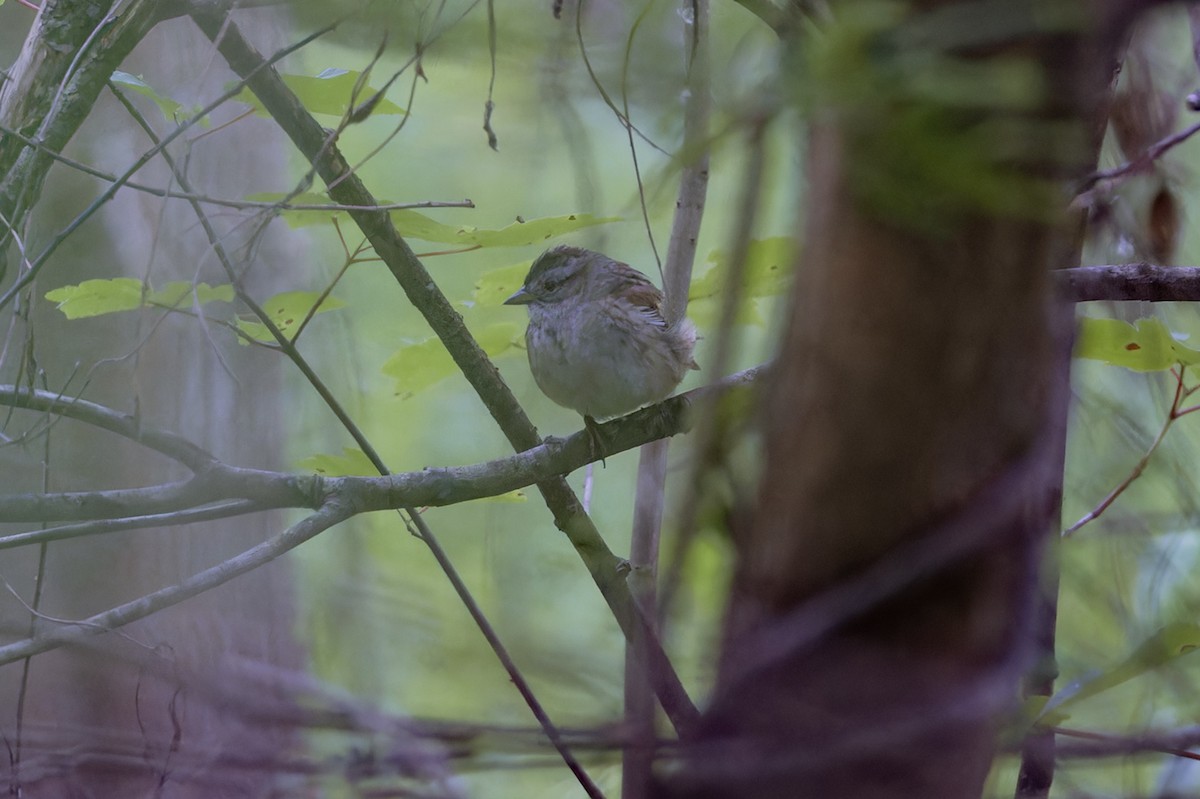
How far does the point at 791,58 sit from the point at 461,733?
74 cm

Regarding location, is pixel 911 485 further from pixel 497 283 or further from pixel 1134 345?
pixel 497 283

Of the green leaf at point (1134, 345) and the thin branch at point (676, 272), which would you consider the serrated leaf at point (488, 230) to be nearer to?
the thin branch at point (676, 272)

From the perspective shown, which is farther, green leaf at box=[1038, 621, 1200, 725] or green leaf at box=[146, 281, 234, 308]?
green leaf at box=[146, 281, 234, 308]

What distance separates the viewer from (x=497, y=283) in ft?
9.86

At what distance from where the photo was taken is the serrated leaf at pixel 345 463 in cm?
263

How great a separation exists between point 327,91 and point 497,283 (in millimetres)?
754

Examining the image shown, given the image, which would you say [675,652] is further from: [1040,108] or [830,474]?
[1040,108]

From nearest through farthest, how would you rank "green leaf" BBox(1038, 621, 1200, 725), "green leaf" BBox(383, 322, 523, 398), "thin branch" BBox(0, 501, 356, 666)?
"green leaf" BBox(1038, 621, 1200, 725)
"thin branch" BBox(0, 501, 356, 666)
"green leaf" BBox(383, 322, 523, 398)

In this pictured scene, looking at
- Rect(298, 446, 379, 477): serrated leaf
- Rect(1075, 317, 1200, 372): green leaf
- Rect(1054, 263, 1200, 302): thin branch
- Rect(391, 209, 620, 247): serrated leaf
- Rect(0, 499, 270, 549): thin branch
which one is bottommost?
Rect(0, 499, 270, 549): thin branch

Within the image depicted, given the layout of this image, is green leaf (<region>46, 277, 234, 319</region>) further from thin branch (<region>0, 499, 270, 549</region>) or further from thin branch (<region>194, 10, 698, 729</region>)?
thin branch (<region>0, 499, 270, 549</region>)

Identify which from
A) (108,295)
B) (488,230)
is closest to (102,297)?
(108,295)

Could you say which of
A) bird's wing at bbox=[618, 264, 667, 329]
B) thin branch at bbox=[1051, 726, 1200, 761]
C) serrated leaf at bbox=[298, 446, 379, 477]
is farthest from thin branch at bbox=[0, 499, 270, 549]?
bird's wing at bbox=[618, 264, 667, 329]

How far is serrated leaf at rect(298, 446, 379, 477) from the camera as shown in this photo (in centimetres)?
263

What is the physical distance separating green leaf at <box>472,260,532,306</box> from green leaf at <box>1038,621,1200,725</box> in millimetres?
1901
